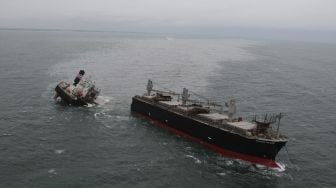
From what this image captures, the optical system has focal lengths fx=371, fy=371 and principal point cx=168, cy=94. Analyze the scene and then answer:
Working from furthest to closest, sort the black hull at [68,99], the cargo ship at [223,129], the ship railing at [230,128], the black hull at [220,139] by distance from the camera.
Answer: the black hull at [68,99] < the ship railing at [230,128] < the cargo ship at [223,129] < the black hull at [220,139]

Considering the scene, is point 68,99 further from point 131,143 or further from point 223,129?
point 223,129

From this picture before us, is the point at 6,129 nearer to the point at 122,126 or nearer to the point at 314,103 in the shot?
the point at 122,126

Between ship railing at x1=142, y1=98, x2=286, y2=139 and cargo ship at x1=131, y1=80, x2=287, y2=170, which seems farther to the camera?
ship railing at x1=142, y1=98, x2=286, y2=139

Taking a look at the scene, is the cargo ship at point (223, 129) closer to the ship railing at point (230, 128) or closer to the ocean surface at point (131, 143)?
the ship railing at point (230, 128)

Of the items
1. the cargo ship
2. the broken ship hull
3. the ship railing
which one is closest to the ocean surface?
the cargo ship

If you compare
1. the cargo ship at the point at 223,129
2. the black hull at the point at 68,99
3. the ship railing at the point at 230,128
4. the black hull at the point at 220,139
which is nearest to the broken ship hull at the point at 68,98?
the black hull at the point at 68,99

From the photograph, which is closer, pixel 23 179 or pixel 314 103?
pixel 23 179

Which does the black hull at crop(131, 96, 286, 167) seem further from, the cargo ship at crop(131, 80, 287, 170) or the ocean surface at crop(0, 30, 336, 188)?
the ocean surface at crop(0, 30, 336, 188)

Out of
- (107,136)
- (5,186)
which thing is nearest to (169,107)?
(107,136)
